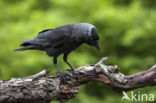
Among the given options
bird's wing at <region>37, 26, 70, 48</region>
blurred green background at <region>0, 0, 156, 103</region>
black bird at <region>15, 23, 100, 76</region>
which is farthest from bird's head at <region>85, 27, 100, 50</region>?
blurred green background at <region>0, 0, 156, 103</region>

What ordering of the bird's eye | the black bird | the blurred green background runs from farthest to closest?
the blurred green background, the black bird, the bird's eye

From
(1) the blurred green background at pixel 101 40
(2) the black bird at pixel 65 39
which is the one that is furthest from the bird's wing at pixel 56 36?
(1) the blurred green background at pixel 101 40

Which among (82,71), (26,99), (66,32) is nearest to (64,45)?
(66,32)

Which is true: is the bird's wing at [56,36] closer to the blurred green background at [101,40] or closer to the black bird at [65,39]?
the black bird at [65,39]

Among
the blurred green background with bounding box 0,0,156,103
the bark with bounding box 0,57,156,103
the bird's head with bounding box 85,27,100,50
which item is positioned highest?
the blurred green background with bounding box 0,0,156,103

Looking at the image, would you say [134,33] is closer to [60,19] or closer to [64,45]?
[60,19]

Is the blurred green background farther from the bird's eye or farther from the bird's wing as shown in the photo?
the bird's eye

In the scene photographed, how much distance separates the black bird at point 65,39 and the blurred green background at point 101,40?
146 centimetres

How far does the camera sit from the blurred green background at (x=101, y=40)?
633cm

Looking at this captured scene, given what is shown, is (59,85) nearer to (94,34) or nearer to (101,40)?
(94,34)

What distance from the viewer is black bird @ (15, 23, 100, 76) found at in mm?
4297

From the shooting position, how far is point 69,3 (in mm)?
7129

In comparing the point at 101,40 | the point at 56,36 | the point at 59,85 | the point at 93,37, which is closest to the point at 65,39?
the point at 56,36

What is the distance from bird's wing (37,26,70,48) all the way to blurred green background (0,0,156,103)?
145 cm
